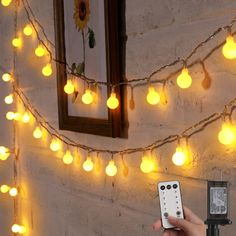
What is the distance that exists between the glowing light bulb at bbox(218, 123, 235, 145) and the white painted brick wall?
41 mm

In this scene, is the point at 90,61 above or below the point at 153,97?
above

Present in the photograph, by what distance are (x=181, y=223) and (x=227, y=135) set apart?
25 centimetres

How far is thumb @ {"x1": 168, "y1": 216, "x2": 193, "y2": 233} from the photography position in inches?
33.6

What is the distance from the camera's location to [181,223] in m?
0.87

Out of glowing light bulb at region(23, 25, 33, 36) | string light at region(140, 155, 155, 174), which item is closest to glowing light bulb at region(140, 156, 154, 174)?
string light at region(140, 155, 155, 174)

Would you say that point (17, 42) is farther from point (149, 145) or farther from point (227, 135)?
point (227, 135)

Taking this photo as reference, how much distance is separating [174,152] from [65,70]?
53cm

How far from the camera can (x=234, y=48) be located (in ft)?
3.20

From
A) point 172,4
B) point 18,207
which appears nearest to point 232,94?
point 172,4

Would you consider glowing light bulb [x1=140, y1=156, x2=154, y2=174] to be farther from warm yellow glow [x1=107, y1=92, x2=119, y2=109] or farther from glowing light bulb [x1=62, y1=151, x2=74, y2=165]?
glowing light bulb [x1=62, y1=151, x2=74, y2=165]

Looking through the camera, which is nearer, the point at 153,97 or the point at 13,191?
the point at 153,97

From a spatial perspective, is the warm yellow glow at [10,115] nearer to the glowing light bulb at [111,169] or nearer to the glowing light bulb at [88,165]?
the glowing light bulb at [88,165]

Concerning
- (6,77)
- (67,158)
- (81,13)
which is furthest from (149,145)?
(6,77)

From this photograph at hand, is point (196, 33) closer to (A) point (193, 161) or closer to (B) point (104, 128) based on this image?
(A) point (193, 161)
